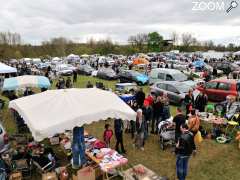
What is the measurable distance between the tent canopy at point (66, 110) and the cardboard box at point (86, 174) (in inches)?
54.1

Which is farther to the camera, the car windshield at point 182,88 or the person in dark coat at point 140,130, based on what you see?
the car windshield at point 182,88

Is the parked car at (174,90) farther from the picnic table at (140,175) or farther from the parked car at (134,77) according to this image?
the picnic table at (140,175)

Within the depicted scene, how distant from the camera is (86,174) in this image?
6973 mm

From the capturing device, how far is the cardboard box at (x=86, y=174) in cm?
686

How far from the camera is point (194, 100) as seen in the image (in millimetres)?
13172

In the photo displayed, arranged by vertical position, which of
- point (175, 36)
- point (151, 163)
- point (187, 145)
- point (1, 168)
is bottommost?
point (151, 163)

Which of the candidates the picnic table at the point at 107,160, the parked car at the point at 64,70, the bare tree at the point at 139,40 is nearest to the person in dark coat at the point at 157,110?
the picnic table at the point at 107,160

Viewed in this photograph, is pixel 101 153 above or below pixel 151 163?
above

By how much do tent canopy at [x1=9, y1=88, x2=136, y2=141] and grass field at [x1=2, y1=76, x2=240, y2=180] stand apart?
7.28 ft

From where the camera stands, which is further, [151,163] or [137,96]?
[137,96]

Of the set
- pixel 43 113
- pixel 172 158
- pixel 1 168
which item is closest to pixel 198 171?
pixel 172 158

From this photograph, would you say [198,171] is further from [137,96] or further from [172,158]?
[137,96]

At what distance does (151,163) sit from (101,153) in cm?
183

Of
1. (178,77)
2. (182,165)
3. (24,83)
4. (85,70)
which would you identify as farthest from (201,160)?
(85,70)
